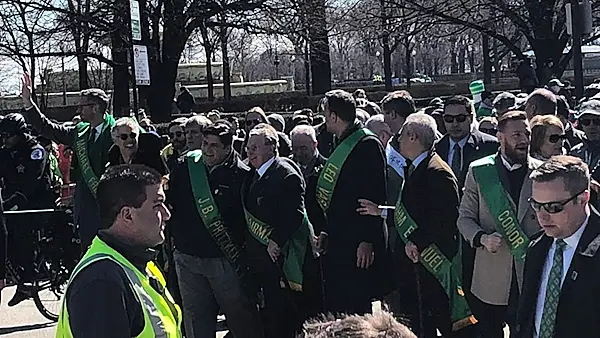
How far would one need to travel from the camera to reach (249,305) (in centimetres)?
666

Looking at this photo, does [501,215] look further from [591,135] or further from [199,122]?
[199,122]

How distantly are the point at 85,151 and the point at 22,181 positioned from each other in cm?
208

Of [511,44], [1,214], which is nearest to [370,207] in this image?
[1,214]

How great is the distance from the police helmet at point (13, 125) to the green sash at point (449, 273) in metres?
4.68

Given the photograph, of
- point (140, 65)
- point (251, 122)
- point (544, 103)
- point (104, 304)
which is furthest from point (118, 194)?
point (140, 65)

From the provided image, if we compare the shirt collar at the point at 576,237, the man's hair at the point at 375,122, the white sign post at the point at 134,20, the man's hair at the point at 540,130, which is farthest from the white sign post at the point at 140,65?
the shirt collar at the point at 576,237

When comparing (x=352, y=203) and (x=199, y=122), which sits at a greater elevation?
(x=199, y=122)

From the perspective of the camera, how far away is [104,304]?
3.25 m

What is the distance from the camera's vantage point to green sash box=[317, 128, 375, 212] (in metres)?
6.34

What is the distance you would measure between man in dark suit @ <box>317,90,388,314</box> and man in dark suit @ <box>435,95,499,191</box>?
0.75 metres

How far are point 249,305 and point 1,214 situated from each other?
5.98 feet

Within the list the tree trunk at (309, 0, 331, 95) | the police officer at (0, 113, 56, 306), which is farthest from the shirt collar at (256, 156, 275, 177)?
the tree trunk at (309, 0, 331, 95)

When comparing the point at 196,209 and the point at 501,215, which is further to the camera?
the point at 196,209

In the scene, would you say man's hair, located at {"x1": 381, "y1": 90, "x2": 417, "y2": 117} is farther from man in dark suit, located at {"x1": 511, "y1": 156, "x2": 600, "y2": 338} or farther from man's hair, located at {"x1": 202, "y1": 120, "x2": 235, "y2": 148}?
man in dark suit, located at {"x1": 511, "y1": 156, "x2": 600, "y2": 338}
